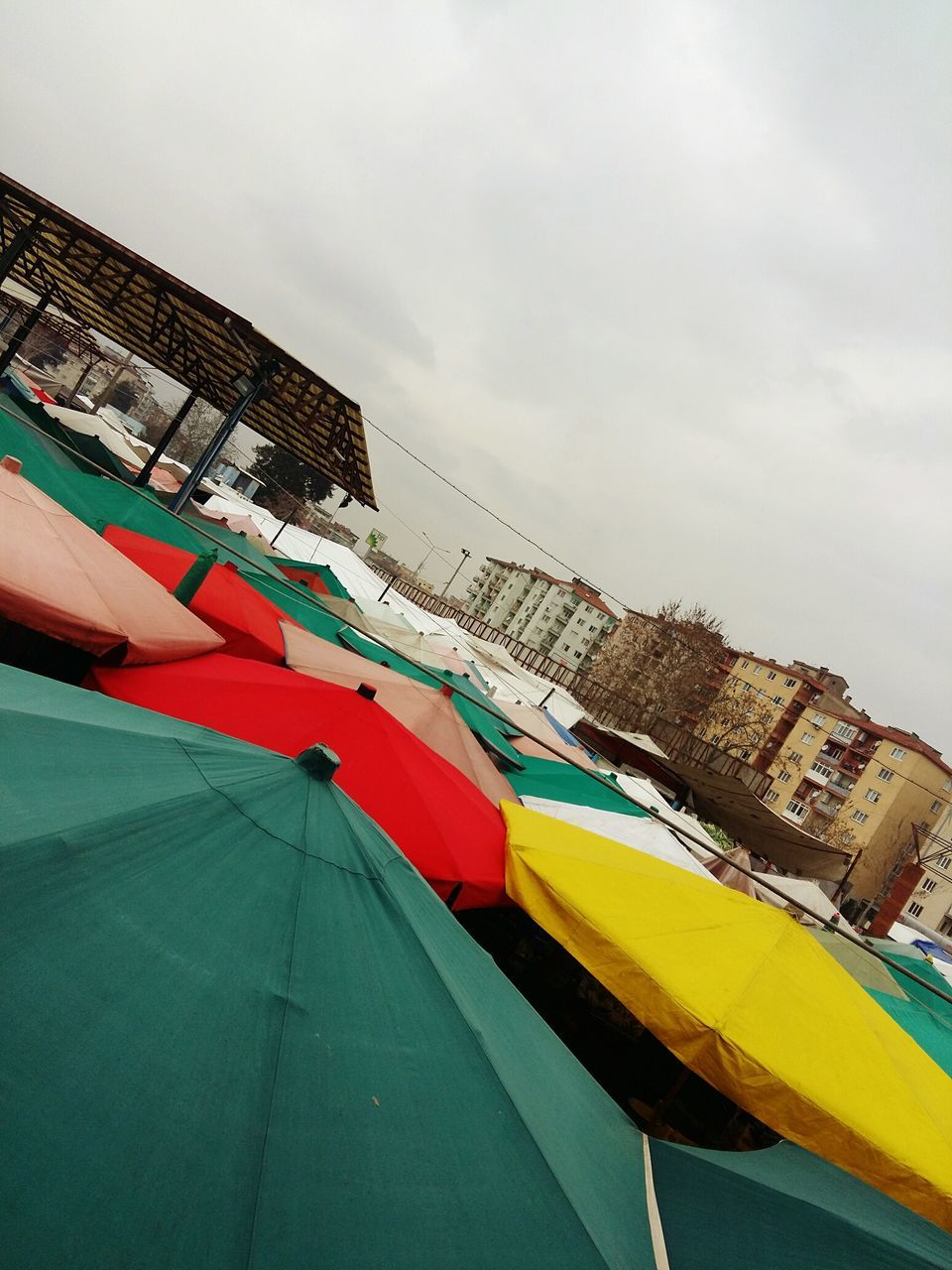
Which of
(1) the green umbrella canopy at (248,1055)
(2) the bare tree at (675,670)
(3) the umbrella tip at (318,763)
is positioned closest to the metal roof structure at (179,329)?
(3) the umbrella tip at (318,763)

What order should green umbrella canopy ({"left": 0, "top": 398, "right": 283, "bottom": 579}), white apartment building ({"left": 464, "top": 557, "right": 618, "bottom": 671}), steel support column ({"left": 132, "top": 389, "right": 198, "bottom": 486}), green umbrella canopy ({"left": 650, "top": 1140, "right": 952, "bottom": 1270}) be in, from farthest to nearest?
white apartment building ({"left": 464, "top": 557, "right": 618, "bottom": 671}) < steel support column ({"left": 132, "top": 389, "right": 198, "bottom": 486}) < green umbrella canopy ({"left": 0, "top": 398, "right": 283, "bottom": 579}) < green umbrella canopy ({"left": 650, "top": 1140, "right": 952, "bottom": 1270})

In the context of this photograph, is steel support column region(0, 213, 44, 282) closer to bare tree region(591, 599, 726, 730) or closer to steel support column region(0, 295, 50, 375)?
steel support column region(0, 295, 50, 375)

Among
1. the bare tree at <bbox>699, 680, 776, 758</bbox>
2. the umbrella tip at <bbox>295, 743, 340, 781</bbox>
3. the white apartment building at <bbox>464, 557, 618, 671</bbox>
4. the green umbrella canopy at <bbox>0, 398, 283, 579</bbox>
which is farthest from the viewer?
the white apartment building at <bbox>464, 557, 618, 671</bbox>

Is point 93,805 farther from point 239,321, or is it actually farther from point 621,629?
point 621,629

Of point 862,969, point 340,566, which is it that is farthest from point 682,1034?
point 340,566

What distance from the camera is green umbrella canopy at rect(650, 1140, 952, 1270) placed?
2.03m

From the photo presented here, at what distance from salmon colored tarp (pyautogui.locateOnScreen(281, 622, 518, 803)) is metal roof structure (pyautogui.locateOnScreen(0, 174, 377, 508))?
4.04m

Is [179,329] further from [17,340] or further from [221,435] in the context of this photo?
[17,340]

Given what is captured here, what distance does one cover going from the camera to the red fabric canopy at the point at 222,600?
6305 millimetres

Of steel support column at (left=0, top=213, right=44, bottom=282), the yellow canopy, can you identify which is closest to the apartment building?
the yellow canopy

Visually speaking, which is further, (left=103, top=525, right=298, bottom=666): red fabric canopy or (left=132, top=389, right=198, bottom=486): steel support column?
(left=132, top=389, right=198, bottom=486): steel support column

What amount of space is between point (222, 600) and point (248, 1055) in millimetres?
5777

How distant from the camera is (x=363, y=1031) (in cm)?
165

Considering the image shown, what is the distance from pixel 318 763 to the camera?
2457mm
